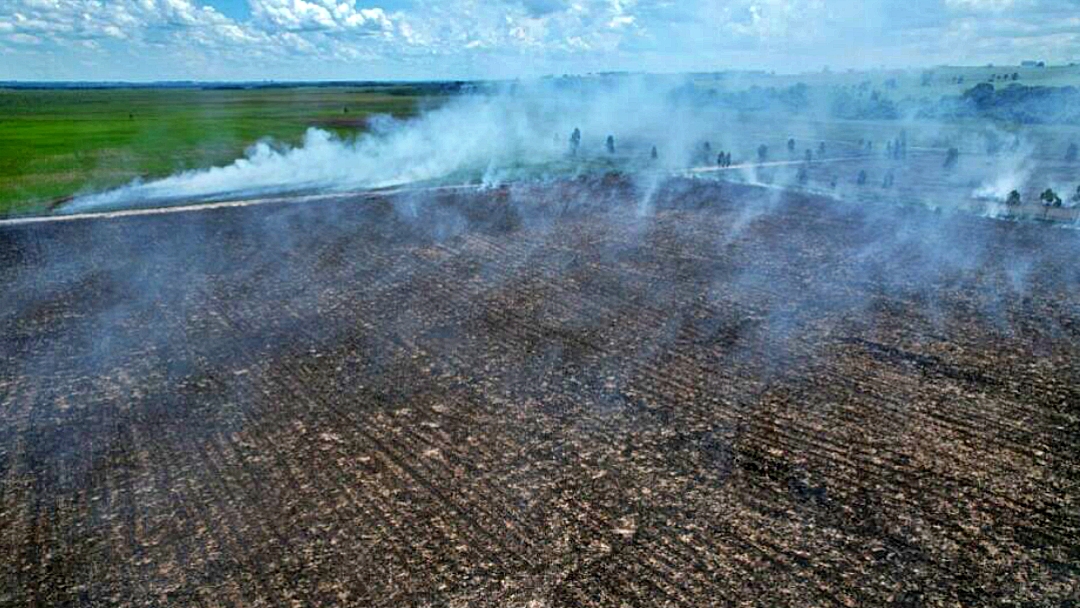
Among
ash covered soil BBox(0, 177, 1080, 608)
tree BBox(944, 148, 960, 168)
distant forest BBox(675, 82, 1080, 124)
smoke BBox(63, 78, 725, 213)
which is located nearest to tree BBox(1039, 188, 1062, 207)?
ash covered soil BBox(0, 177, 1080, 608)

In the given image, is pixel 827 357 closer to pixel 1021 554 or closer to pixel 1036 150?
pixel 1021 554

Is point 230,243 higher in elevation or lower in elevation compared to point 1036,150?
lower

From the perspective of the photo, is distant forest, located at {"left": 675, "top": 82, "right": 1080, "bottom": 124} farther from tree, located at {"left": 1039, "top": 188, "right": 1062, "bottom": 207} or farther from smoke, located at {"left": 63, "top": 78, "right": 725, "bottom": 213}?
tree, located at {"left": 1039, "top": 188, "right": 1062, "bottom": 207}

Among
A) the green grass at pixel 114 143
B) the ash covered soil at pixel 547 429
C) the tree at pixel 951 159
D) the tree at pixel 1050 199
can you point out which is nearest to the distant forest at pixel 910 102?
the tree at pixel 951 159

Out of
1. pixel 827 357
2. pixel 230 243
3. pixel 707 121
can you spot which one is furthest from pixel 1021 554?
pixel 707 121

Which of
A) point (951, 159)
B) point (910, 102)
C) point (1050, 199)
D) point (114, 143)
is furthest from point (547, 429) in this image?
point (114, 143)

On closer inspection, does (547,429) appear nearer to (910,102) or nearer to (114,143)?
(910,102)
